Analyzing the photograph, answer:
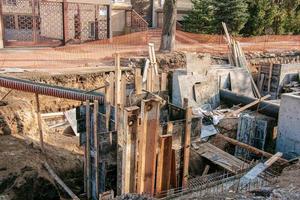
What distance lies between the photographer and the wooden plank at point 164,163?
7.14 m

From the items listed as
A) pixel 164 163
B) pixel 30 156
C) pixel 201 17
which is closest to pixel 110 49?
pixel 201 17

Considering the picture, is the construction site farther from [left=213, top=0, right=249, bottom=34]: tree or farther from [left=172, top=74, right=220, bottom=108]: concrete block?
[left=213, top=0, right=249, bottom=34]: tree

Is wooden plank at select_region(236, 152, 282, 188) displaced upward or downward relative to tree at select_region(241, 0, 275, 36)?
downward

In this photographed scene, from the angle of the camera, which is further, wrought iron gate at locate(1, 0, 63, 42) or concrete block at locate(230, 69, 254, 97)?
wrought iron gate at locate(1, 0, 63, 42)

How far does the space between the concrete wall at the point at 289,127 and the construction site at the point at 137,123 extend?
0.10 feet

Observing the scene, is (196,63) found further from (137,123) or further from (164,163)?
(137,123)

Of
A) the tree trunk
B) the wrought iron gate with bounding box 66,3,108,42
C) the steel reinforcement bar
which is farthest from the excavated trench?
the wrought iron gate with bounding box 66,3,108,42

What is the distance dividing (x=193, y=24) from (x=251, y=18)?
4.88 metres

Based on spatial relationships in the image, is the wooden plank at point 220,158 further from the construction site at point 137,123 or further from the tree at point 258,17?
the tree at point 258,17

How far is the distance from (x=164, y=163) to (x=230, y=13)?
1793 centimetres

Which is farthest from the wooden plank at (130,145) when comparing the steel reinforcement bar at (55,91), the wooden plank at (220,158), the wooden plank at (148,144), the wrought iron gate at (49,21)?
the wrought iron gate at (49,21)

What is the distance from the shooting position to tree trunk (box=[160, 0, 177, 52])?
1772cm

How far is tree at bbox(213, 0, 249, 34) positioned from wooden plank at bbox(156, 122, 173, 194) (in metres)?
17.2

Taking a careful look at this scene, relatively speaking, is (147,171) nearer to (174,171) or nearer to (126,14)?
(174,171)
